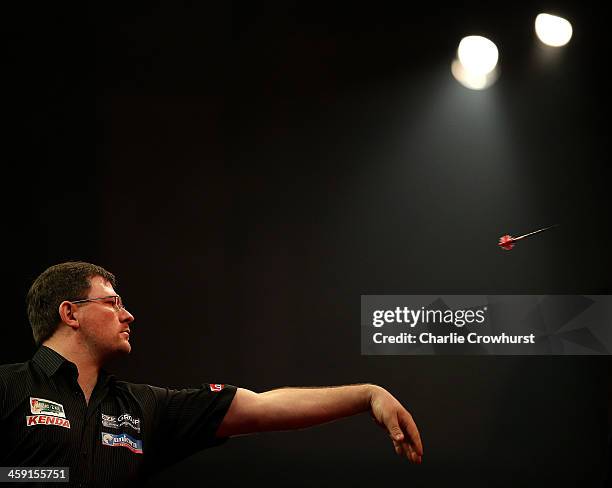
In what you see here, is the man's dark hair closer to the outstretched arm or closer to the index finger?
the outstretched arm

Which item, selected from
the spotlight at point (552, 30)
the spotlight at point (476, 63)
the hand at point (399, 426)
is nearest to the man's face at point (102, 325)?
the hand at point (399, 426)

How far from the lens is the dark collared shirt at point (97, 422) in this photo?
6.03 ft

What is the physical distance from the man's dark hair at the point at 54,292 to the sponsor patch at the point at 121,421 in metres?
0.30

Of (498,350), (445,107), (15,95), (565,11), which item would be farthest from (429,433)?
(15,95)

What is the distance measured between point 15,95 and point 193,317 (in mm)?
1085

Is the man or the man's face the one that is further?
the man's face

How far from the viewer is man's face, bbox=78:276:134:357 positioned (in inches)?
81.4

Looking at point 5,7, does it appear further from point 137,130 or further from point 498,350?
point 498,350

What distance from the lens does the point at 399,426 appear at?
178 centimetres

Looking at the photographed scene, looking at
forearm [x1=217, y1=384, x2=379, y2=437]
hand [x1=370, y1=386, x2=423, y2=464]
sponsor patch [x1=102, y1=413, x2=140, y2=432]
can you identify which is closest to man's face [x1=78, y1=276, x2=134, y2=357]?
sponsor patch [x1=102, y1=413, x2=140, y2=432]

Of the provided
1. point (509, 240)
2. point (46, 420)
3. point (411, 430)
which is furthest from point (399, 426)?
point (509, 240)

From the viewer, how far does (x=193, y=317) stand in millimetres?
2889

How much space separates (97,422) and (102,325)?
0.88 ft

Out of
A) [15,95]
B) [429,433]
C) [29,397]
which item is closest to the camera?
[29,397]
